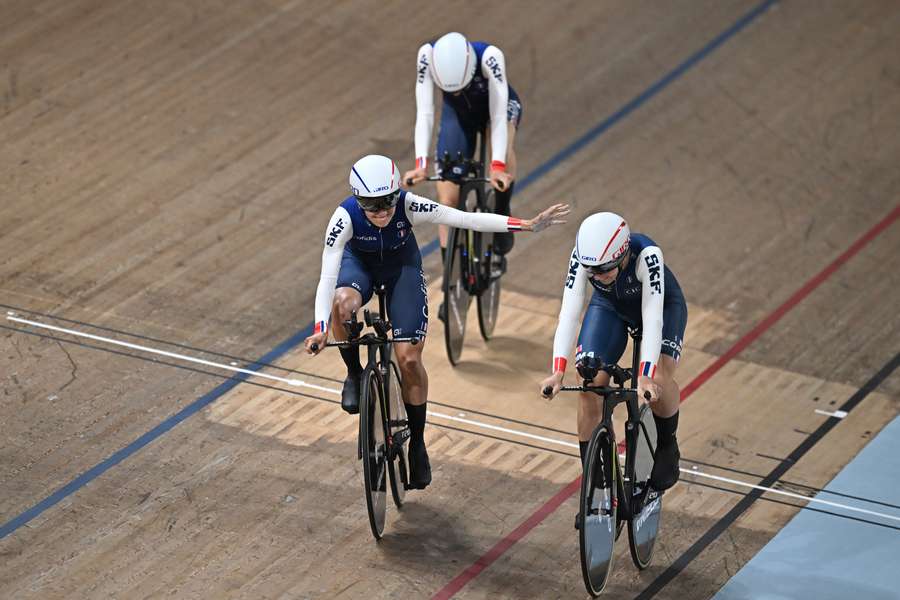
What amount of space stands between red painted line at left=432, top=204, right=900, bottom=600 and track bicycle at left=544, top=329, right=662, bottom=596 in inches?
18.4

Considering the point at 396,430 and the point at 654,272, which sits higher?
the point at 654,272

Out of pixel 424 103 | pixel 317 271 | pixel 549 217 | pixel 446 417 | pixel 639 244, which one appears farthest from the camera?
pixel 317 271

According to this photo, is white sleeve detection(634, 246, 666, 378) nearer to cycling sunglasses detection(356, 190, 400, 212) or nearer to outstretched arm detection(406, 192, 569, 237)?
outstretched arm detection(406, 192, 569, 237)

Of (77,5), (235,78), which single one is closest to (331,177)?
(235,78)

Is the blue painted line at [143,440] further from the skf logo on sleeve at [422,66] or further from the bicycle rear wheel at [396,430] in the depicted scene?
the skf logo on sleeve at [422,66]

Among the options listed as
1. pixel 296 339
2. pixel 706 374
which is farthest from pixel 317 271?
pixel 706 374

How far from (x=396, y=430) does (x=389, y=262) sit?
0.69m

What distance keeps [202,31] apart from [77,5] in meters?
0.95

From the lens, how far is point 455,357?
716 centimetres

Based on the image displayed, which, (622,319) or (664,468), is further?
(664,468)

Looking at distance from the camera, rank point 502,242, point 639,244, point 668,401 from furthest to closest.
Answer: point 502,242
point 668,401
point 639,244

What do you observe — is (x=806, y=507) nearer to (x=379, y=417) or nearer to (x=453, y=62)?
(x=379, y=417)

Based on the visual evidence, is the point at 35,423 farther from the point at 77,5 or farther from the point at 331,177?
the point at 77,5

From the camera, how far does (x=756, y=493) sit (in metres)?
6.25
